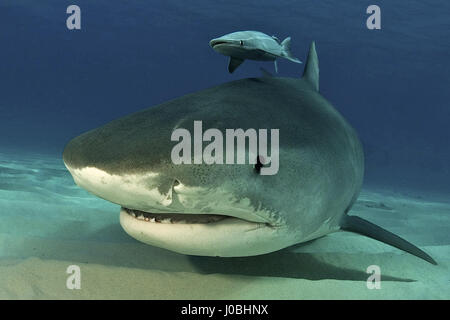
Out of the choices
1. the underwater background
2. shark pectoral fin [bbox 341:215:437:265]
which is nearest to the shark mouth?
the underwater background

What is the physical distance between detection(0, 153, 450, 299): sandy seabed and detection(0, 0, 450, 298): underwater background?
6 centimetres

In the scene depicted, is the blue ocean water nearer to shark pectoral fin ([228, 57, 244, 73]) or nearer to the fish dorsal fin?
the fish dorsal fin

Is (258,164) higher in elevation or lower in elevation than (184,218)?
higher

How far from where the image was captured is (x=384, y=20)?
88.7ft

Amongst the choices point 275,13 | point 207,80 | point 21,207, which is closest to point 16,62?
point 207,80

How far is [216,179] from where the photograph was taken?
174 cm

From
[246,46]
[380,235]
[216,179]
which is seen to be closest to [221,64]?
[246,46]

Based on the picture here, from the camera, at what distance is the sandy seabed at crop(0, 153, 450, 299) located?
2488 mm

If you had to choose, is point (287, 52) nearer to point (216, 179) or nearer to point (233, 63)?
point (233, 63)

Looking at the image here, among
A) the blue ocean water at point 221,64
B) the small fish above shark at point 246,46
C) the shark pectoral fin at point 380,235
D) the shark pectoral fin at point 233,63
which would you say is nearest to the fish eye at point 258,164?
the shark pectoral fin at point 380,235

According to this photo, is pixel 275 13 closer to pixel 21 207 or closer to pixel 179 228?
pixel 21 207

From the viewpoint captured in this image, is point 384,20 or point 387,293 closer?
point 387,293

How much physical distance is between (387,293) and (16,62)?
120391 millimetres

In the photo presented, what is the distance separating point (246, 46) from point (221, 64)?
72.7 meters
